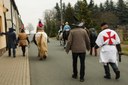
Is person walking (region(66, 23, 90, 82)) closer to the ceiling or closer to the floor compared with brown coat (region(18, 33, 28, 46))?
closer to the ceiling

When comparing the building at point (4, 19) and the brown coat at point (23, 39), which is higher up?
the building at point (4, 19)

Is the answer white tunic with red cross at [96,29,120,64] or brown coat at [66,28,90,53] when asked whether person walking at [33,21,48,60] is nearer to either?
brown coat at [66,28,90,53]

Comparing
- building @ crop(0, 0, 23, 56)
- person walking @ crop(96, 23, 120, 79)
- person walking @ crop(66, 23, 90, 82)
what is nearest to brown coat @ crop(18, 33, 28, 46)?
building @ crop(0, 0, 23, 56)

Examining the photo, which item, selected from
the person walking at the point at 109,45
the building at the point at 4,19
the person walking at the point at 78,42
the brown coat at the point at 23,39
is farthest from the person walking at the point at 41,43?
the person walking at the point at 109,45

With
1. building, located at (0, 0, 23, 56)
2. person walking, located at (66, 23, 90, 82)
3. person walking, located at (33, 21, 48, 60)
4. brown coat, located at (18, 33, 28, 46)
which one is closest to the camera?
person walking, located at (66, 23, 90, 82)

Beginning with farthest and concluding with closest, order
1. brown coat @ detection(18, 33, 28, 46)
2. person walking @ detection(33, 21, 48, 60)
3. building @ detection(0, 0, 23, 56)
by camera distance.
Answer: building @ detection(0, 0, 23, 56)
brown coat @ detection(18, 33, 28, 46)
person walking @ detection(33, 21, 48, 60)

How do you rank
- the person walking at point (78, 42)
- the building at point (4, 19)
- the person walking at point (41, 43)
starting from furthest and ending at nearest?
the building at point (4, 19), the person walking at point (41, 43), the person walking at point (78, 42)

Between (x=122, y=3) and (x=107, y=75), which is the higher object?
(x=122, y=3)

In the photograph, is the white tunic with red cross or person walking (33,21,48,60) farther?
person walking (33,21,48,60)

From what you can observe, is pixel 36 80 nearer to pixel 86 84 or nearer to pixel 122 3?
pixel 86 84

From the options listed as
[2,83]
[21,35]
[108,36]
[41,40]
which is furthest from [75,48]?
[21,35]

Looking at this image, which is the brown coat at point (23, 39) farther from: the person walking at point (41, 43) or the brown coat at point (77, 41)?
the brown coat at point (77, 41)

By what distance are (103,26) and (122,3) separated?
350 ft

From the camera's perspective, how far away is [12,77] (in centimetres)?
1294
